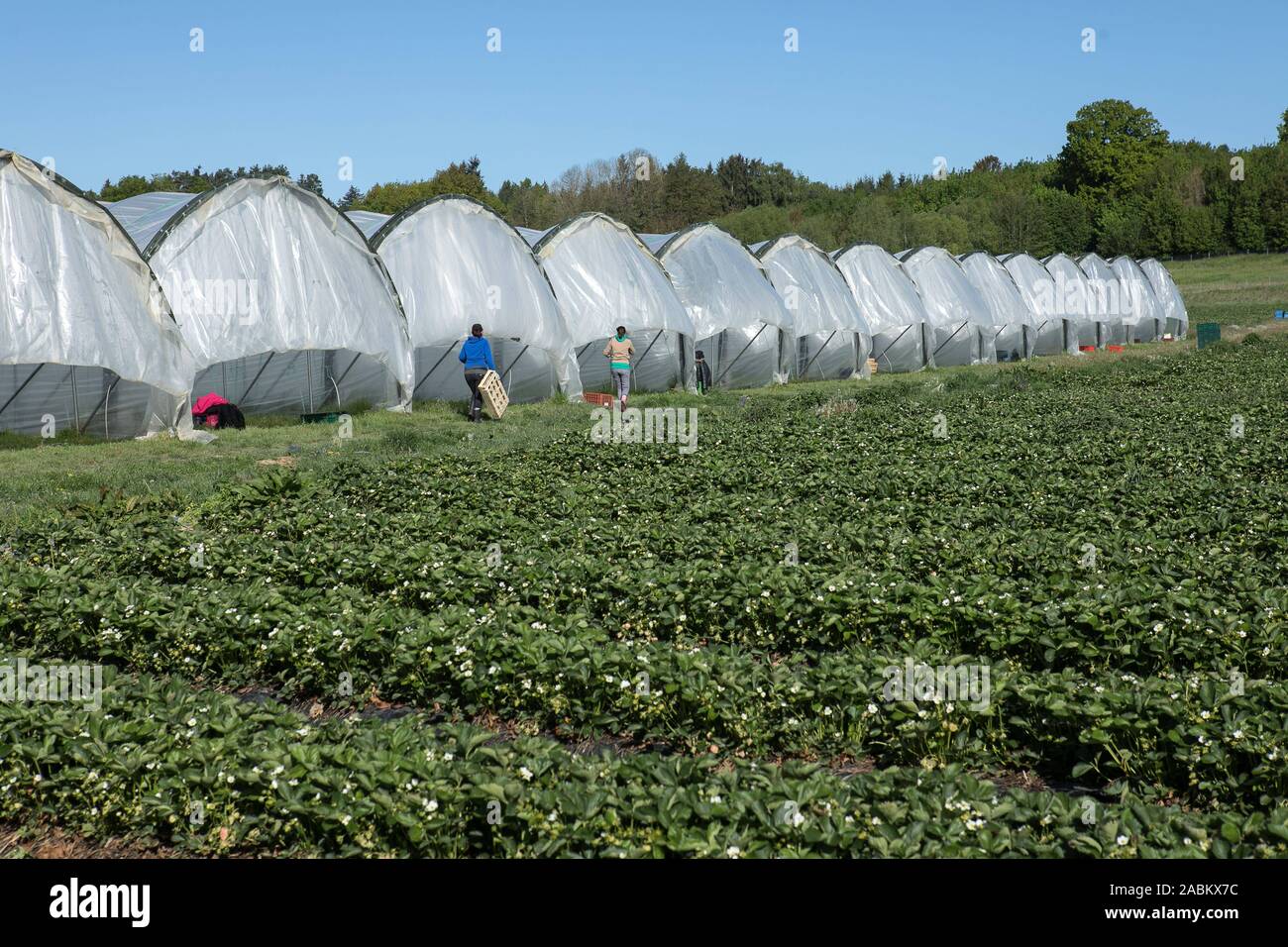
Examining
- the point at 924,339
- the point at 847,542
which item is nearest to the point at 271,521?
the point at 847,542

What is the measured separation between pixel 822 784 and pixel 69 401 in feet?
53.4

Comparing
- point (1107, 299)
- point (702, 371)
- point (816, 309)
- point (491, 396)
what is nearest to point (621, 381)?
point (491, 396)

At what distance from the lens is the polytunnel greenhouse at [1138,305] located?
1834 inches

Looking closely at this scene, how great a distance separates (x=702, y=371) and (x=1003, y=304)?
16562 mm

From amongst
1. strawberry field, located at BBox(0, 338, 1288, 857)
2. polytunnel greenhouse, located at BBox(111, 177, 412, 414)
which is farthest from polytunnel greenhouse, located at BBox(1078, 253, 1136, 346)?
strawberry field, located at BBox(0, 338, 1288, 857)

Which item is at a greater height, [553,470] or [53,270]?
[53,270]

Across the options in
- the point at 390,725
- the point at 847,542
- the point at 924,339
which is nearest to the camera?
the point at 390,725

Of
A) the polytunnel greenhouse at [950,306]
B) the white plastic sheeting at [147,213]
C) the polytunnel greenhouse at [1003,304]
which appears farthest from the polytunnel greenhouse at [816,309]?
the white plastic sheeting at [147,213]

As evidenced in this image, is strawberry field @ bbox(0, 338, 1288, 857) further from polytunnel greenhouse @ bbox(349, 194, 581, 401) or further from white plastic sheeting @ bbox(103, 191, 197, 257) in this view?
polytunnel greenhouse @ bbox(349, 194, 581, 401)

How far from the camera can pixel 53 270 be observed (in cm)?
1577

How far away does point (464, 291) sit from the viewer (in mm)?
21375

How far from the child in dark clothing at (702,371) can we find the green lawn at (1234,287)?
31545 millimetres

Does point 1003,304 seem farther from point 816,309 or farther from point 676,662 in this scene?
point 676,662

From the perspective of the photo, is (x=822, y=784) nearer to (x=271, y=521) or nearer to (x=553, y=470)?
(x=271, y=521)
